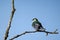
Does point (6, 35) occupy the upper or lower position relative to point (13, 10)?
lower

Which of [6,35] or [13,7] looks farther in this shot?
[13,7]

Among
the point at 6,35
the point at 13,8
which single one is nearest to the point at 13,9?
the point at 13,8

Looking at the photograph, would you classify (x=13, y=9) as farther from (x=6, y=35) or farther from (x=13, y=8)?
(x=6, y=35)

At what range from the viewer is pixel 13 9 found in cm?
220

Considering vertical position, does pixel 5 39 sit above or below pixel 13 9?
below

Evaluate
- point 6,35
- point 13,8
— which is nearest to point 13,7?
point 13,8

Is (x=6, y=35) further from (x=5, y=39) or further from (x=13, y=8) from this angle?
(x=13, y=8)

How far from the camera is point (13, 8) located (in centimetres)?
221

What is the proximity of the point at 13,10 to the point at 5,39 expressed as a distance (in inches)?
21.4

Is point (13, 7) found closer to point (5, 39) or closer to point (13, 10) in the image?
point (13, 10)

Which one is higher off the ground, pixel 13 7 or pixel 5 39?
pixel 13 7

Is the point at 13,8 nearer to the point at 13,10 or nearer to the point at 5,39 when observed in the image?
the point at 13,10

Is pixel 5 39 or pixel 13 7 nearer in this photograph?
pixel 5 39

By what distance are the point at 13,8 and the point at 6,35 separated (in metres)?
0.51
